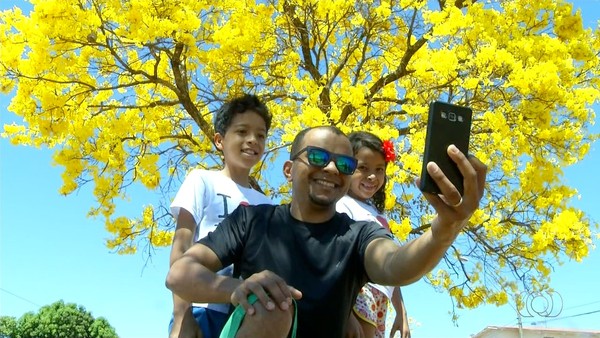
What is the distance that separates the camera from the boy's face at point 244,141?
3180 mm

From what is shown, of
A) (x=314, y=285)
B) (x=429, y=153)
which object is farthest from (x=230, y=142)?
(x=429, y=153)

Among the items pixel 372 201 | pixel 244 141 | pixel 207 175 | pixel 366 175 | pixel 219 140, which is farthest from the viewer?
pixel 372 201

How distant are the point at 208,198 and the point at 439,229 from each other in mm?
1531

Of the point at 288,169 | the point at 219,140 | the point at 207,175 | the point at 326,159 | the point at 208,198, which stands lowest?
the point at 326,159

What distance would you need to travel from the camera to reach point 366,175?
366 centimetres

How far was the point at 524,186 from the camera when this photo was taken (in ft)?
25.3

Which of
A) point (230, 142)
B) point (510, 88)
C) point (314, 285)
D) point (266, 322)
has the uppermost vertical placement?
point (510, 88)

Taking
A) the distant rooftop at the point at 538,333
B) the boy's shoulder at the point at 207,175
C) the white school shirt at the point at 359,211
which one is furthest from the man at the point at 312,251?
the distant rooftop at the point at 538,333

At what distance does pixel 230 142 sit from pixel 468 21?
4501 mm

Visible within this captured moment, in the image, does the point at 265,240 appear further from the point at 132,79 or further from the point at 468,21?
the point at 132,79

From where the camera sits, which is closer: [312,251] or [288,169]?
[312,251]

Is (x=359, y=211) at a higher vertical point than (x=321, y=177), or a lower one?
higher

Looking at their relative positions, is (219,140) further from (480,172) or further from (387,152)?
(480,172)

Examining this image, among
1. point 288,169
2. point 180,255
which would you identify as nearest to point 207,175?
point 180,255
